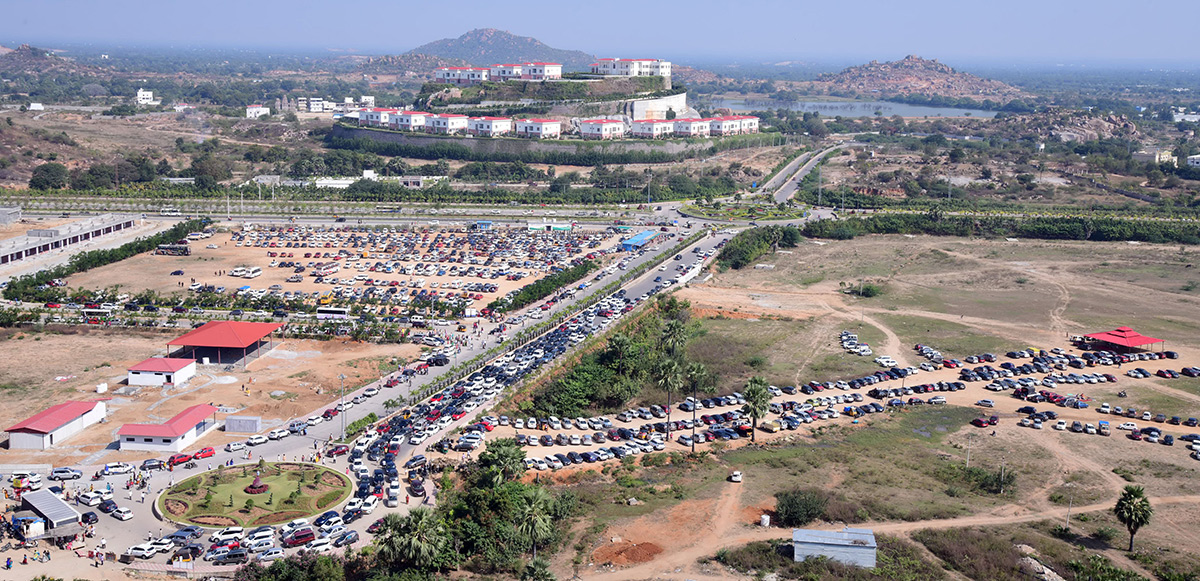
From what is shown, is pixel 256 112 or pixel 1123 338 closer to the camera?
pixel 1123 338

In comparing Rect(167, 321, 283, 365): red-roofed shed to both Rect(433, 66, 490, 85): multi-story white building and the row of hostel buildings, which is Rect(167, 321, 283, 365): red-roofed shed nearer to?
the row of hostel buildings

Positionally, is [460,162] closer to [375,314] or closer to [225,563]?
[375,314]

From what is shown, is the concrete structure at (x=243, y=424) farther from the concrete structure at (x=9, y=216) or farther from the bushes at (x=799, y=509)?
the concrete structure at (x=9, y=216)

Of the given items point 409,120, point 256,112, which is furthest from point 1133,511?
point 256,112

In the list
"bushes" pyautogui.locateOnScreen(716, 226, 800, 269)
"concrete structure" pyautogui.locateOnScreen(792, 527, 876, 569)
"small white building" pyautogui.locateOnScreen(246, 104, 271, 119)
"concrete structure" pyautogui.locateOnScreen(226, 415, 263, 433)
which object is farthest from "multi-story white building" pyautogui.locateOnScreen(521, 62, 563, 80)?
"concrete structure" pyautogui.locateOnScreen(792, 527, 876, 569)

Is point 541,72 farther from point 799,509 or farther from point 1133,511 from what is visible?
point 1133,511

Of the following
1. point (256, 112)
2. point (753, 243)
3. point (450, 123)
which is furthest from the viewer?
point (256, 112)

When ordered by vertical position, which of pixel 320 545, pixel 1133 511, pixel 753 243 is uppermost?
pixel 753 243
